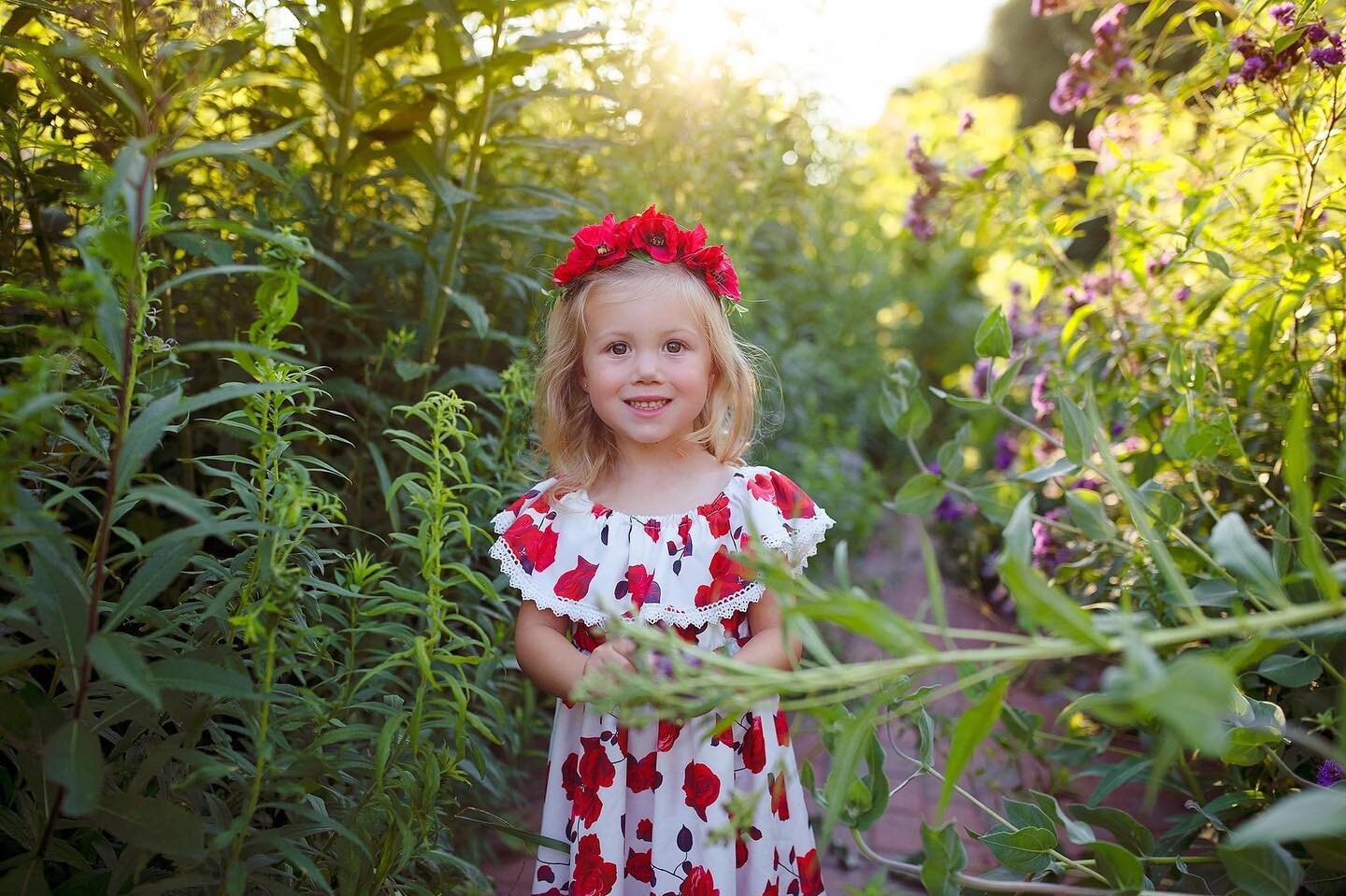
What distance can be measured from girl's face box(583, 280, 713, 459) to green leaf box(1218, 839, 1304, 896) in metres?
1.11

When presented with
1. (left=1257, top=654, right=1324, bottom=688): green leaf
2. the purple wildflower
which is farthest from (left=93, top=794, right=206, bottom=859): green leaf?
the purple wildflower

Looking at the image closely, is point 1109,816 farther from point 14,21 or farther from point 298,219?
point 14,21

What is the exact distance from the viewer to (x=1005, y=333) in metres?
1.87

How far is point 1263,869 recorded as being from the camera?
4.23 ft

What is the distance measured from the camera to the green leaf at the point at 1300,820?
79 centimetres

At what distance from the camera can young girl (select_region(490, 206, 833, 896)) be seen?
1.81 m

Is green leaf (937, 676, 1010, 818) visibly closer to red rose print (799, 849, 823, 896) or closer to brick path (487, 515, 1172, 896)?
brick path (487, 515, 1172, 896)

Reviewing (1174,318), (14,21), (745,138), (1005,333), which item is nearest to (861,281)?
(745,138)

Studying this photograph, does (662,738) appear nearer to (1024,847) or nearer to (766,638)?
(766,638)

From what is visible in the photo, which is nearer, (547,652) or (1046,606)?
(1046,606)

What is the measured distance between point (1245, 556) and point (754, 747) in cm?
106

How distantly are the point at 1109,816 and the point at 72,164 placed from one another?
233cm

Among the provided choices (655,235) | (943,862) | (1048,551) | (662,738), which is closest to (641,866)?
(662,738)

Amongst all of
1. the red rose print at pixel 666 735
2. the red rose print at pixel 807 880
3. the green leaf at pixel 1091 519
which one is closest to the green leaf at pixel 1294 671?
the green leaf at pixel 1091 519
